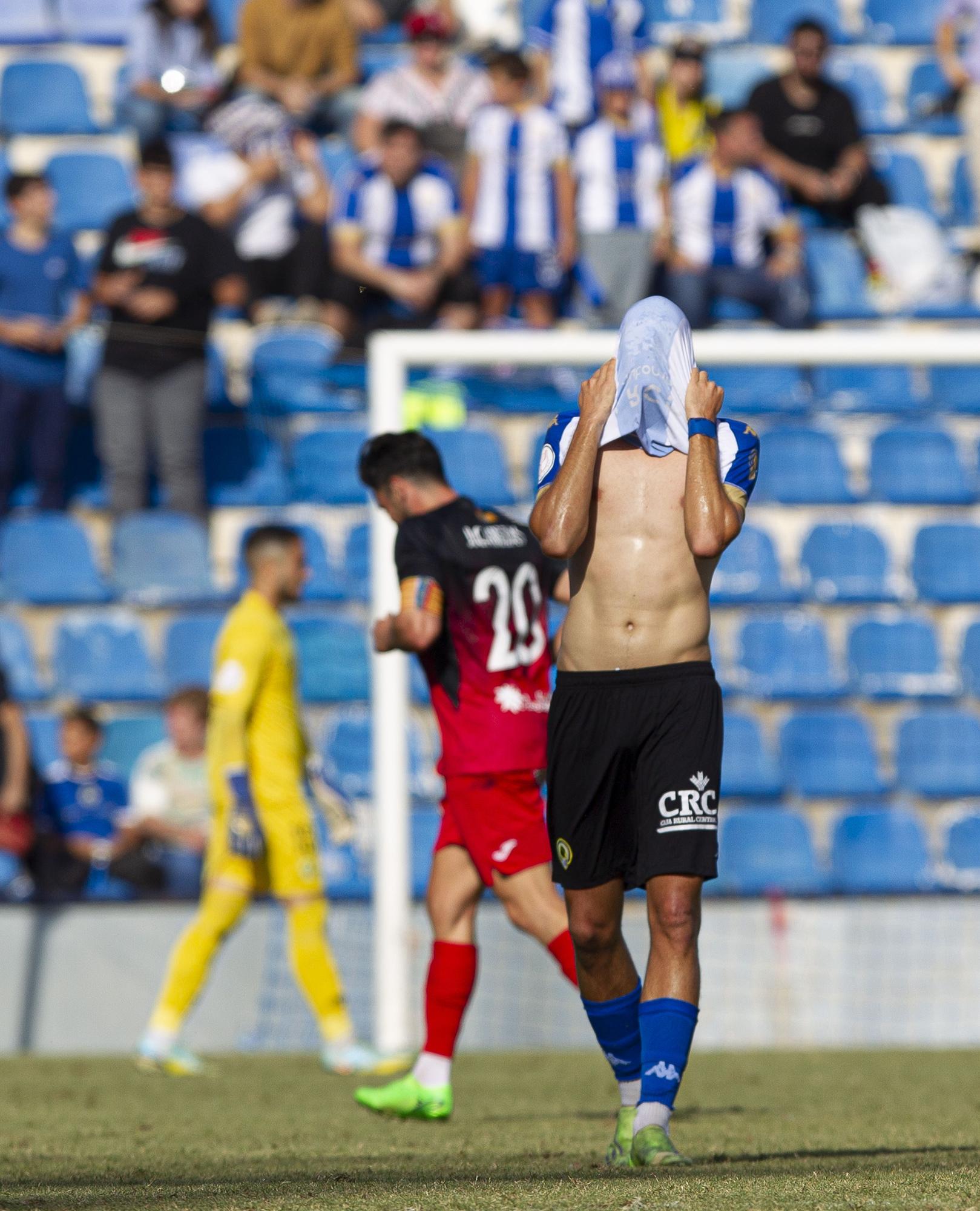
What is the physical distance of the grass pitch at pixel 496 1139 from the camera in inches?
144

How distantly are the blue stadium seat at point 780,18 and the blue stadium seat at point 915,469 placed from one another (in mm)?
4980

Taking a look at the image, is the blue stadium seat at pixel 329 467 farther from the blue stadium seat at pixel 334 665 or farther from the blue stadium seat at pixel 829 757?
the blue stadium seat at pixel 829 757

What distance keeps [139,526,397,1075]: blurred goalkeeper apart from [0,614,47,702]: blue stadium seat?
285 centimetres

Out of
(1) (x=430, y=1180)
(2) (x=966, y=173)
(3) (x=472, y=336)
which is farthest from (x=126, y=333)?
(1) (x=430, y=1180)

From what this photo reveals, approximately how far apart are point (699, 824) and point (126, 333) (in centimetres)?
700

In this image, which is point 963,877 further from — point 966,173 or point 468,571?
point 966,173

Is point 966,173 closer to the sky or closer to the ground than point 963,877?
closer to the sky

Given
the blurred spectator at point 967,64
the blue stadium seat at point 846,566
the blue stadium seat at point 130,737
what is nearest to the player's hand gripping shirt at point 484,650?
the blue stadium seat at point 130,737

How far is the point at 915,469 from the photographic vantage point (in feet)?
36.7

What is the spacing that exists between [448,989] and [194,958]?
210 centimetres

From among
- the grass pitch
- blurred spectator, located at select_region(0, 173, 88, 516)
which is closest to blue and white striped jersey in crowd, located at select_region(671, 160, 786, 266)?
blurred spectator, located at select_region(0, 173, 88, 516)

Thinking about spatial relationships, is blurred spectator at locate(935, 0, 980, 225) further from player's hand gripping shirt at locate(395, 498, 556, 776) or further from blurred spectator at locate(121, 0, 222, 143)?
player's hand gripping shirt at locate(395, 498, 556, 776)

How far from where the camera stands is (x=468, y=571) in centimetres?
583

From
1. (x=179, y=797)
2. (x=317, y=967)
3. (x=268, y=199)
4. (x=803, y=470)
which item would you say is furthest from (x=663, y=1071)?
(x=268, y=199)
